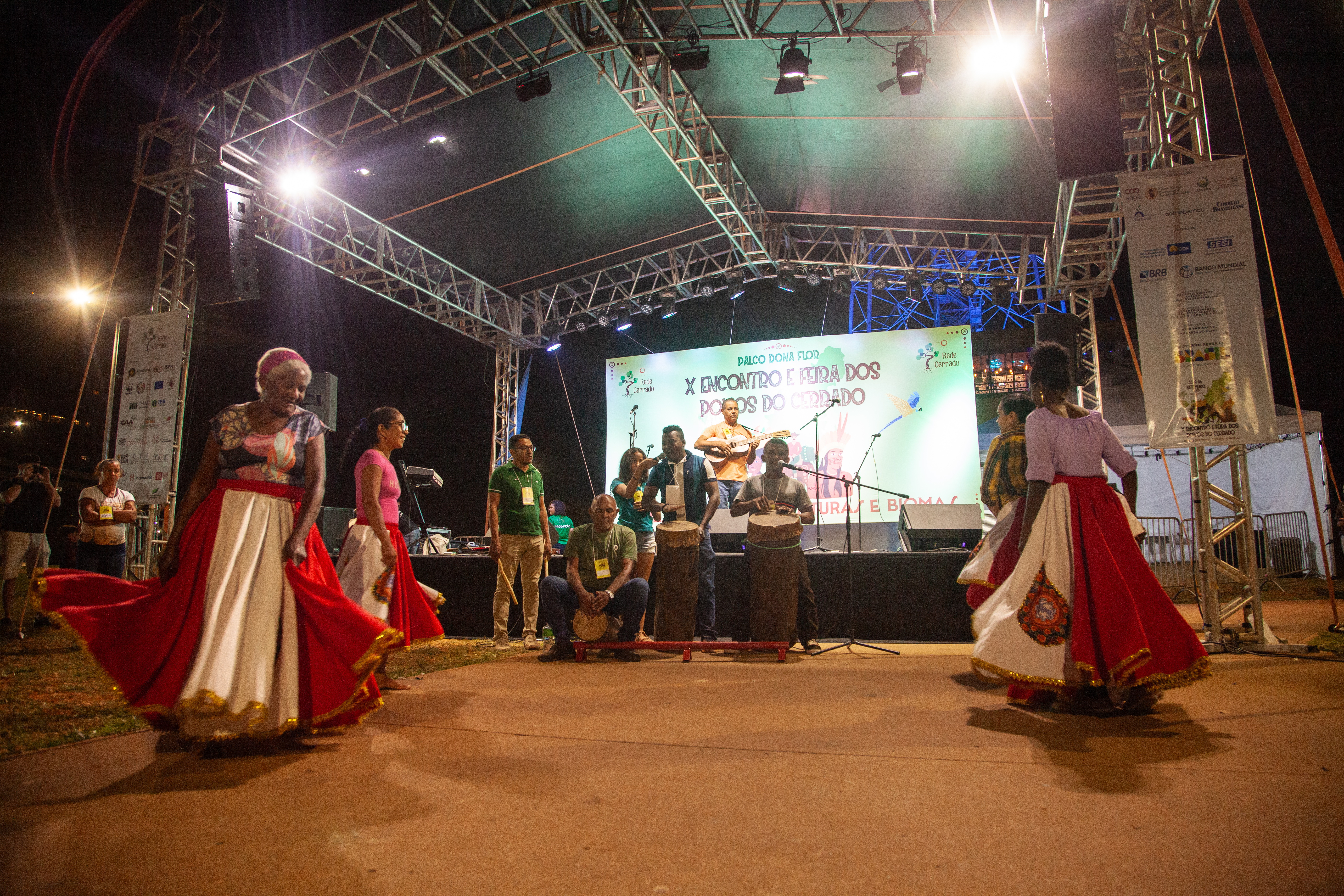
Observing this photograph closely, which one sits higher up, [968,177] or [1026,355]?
[968,177]

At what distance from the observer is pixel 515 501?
A: 6141mm

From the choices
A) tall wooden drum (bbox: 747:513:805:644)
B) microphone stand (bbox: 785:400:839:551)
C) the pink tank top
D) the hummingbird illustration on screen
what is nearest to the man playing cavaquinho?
microphone stand (bbox: 785:400:839:551)

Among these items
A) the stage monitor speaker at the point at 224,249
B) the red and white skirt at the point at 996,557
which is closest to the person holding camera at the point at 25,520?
Answer: the stage monitor speaker at the point at 224,249

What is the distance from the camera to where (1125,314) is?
16469 mm

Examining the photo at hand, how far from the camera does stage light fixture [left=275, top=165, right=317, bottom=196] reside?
8477 mm

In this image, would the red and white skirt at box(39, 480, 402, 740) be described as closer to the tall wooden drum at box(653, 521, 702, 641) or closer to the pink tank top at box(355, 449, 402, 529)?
the pink tank top at box(355, 449, 402, 529)

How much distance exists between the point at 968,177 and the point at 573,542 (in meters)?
7.54

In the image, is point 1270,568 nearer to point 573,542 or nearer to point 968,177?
point 968,177

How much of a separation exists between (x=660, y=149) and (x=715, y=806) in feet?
28.7

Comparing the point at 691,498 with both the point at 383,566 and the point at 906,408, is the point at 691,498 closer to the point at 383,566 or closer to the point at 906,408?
the point at 383,566

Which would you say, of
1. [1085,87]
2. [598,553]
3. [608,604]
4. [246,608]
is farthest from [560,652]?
[1085,87]

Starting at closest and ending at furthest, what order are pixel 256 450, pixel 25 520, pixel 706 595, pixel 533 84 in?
pixel 256 450
pixel 706 595
pixel 25 520
pixel 533 84

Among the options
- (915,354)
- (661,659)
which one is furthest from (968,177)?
(661,659)

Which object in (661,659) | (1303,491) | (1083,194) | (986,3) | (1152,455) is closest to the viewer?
(661,659)
